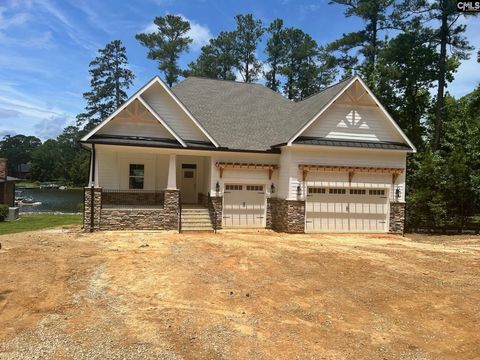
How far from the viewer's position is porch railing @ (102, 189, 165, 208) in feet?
65.2

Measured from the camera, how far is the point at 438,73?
95.5 ft

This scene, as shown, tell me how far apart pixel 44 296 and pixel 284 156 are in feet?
44.0

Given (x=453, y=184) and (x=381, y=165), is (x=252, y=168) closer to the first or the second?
(x=381, y=165)

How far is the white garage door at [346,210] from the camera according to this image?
1964cm

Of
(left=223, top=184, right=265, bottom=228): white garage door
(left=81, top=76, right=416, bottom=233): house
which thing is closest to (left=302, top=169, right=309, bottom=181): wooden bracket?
(left=81, top=76, right=416, bottom=233): house

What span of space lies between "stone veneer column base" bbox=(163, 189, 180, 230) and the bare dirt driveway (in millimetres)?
3331

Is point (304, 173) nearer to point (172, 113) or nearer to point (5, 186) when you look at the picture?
point (172, 113)

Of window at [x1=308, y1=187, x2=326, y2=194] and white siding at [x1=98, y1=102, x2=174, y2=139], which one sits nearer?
white siding at [x1=98, y1=102, x2=174, y2=139]

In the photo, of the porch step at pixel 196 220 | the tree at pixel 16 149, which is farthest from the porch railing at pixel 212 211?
the tree at pixel 16 149

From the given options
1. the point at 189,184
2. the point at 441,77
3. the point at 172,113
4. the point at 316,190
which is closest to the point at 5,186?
the point at 189,184

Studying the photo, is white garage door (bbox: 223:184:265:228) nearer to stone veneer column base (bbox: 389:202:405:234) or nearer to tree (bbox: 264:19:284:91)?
stone veneer column base (bbox: 389:202:405:234)

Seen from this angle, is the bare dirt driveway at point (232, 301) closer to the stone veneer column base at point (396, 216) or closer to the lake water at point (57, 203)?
the stone veneer column base at point (396, 216)

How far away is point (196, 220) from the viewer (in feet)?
62.5

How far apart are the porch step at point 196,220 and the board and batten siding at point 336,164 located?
3.94 meters
